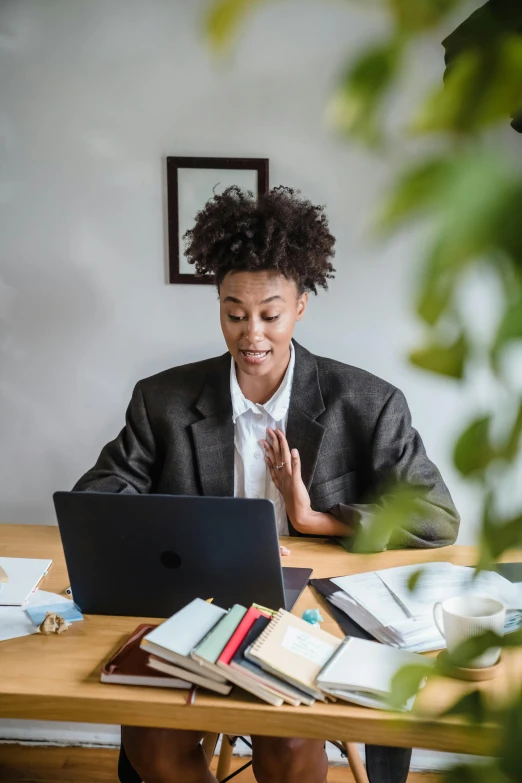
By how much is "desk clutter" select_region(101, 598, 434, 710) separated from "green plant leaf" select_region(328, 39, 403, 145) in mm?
1016

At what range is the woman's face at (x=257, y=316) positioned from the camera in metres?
1.98

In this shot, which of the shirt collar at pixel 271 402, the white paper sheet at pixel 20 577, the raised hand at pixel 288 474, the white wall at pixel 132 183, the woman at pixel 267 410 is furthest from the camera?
the white wall at pixel 132 183

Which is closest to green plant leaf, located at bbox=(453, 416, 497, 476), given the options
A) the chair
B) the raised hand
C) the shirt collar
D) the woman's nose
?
the chair

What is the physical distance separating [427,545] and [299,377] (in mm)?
609

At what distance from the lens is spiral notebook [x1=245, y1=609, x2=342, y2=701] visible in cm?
112

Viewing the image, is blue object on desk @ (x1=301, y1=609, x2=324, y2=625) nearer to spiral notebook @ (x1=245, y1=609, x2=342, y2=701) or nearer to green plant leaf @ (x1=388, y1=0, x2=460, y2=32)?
spiral notebook @ (x1=245, y1=609, x2=342, y2=701)

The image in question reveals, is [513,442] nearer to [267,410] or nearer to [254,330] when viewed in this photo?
[254,330]

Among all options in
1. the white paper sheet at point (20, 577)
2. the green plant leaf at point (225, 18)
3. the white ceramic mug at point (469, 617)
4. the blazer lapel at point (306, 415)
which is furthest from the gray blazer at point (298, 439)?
the green plant leaf at point (225, 18)

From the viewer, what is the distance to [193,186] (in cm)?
250

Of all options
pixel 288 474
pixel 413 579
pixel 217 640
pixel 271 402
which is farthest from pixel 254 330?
pixel 413 579

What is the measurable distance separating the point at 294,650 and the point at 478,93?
3.62ft

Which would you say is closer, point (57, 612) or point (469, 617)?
point (469, 617)

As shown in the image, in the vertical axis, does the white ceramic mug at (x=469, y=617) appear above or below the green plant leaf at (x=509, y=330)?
below

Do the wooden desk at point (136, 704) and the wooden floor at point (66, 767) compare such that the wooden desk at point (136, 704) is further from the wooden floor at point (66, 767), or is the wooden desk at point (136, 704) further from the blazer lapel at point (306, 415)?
the wooden floor at point (66, 767)
